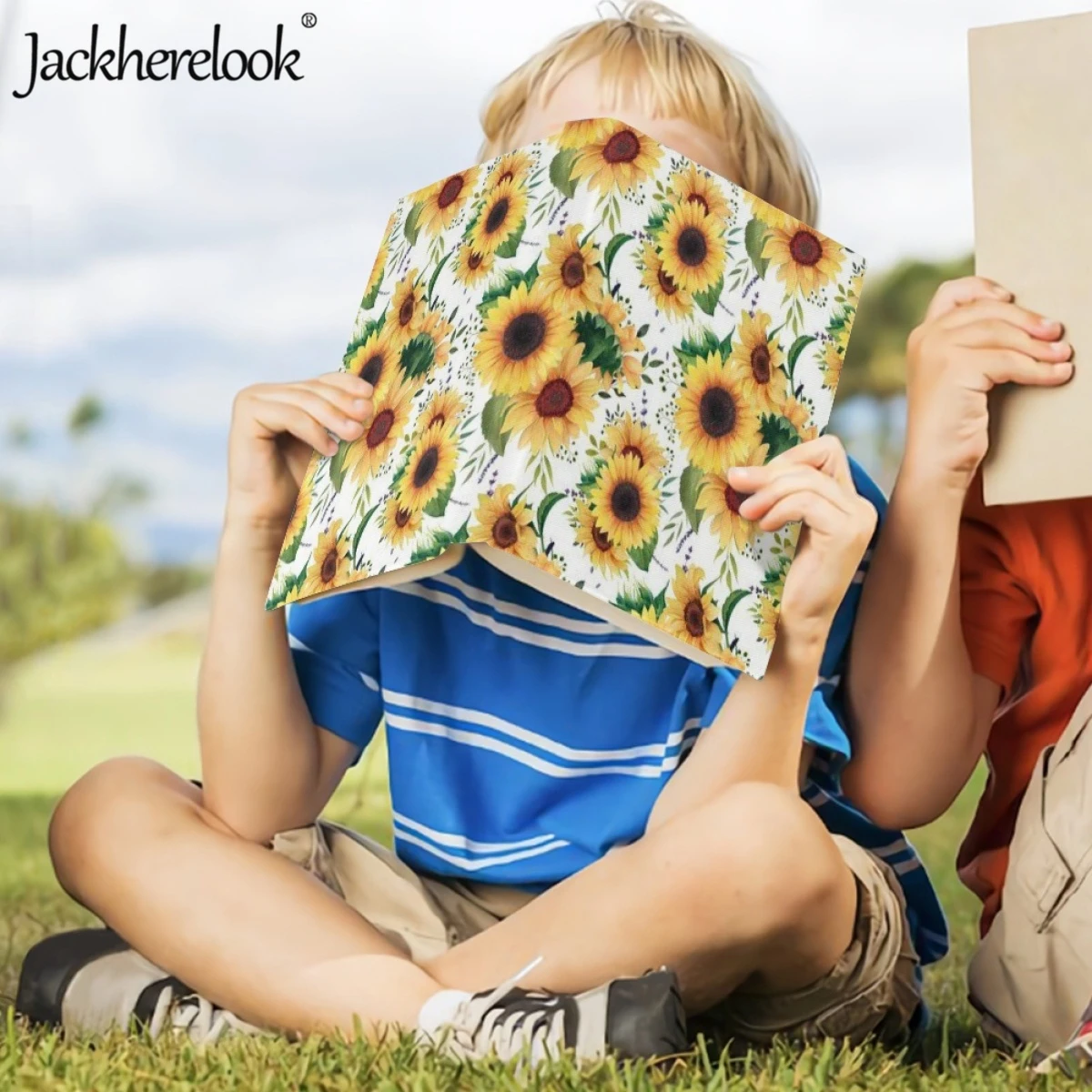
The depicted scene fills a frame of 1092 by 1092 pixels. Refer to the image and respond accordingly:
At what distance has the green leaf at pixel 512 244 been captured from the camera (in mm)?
988

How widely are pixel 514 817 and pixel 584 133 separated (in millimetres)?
475

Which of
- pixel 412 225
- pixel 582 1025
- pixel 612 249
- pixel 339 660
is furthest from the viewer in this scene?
pixel 339 660

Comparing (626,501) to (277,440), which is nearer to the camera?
(626,501)

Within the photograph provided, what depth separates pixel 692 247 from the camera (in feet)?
3.34

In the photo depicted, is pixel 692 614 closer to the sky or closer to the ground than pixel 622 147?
closer to the ground

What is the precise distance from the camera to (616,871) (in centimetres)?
99

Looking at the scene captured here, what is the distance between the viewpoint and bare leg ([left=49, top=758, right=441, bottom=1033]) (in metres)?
0.99

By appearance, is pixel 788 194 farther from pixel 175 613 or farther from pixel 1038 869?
pixel 175 613

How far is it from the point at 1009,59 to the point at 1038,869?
20.4 inches

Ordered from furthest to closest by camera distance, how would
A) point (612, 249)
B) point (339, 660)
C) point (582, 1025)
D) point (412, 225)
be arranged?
point (339, 660), point (412, 225), point (612, 249), point (582, 1025)

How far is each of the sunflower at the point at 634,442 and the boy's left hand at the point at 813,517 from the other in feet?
0.17

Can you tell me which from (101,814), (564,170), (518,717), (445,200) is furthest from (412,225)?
(101,814)

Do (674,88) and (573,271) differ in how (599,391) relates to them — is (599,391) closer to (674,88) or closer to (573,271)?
(573,271)

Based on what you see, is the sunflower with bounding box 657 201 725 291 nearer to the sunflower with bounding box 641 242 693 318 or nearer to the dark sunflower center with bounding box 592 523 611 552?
the sunflower with bounding box 641 242 693 318
